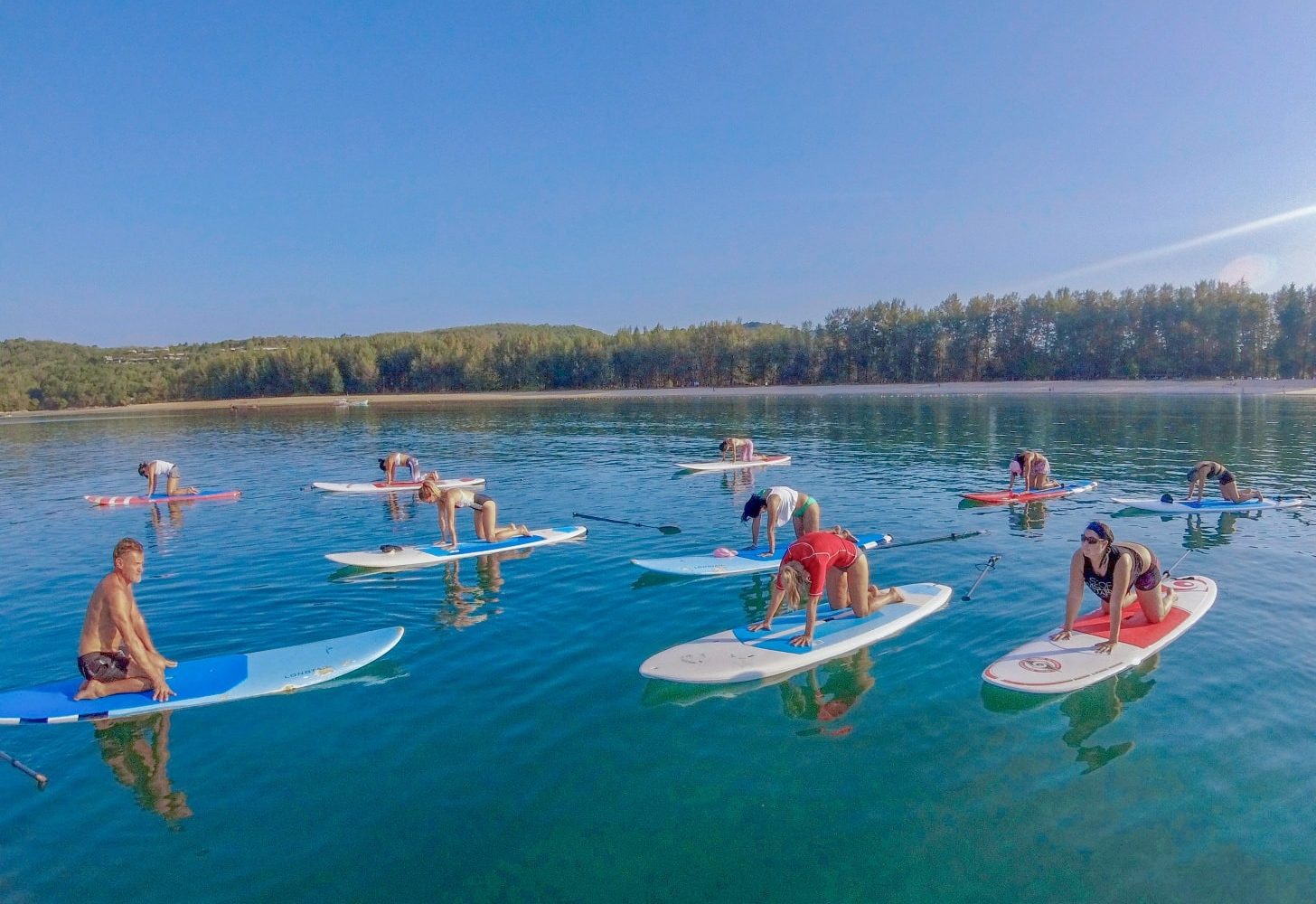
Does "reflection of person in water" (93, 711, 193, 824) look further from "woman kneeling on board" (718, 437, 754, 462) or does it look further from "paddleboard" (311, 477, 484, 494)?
"woman kneeling on board" (718, 437, 754, 462)

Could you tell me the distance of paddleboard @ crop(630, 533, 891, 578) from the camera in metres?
14.6

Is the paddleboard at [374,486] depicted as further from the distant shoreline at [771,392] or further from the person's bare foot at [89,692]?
the distant shoreline at [771,392]

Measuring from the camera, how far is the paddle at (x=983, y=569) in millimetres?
13336

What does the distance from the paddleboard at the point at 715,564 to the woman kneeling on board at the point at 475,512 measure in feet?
13.2

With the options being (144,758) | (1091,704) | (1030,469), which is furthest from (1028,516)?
(144,758)

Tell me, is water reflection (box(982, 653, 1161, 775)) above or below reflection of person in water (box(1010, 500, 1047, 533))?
below

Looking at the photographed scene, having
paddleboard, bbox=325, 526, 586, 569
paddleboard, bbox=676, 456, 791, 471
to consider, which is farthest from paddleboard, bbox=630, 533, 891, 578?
paddleboard, bbox=676, 456, 791, 471

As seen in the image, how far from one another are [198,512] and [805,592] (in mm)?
21208

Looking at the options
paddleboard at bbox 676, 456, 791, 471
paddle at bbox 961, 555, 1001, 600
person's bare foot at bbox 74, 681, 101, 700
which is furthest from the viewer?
paddleboard at bbox 676, 456, 791, 471

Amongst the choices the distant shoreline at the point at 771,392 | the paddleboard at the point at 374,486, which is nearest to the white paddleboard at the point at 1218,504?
the paddleboard at the point at 374,486

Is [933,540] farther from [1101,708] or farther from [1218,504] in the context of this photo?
[1218,504]

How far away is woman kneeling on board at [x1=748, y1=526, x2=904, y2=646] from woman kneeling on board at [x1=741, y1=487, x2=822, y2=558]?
7.96 ft

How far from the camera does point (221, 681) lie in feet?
32.3

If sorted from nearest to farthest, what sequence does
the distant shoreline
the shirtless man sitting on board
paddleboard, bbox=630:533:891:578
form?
the shirtless man sitting on board < paddleboard, bbox=630:533:891:578 < the distant shoreline
